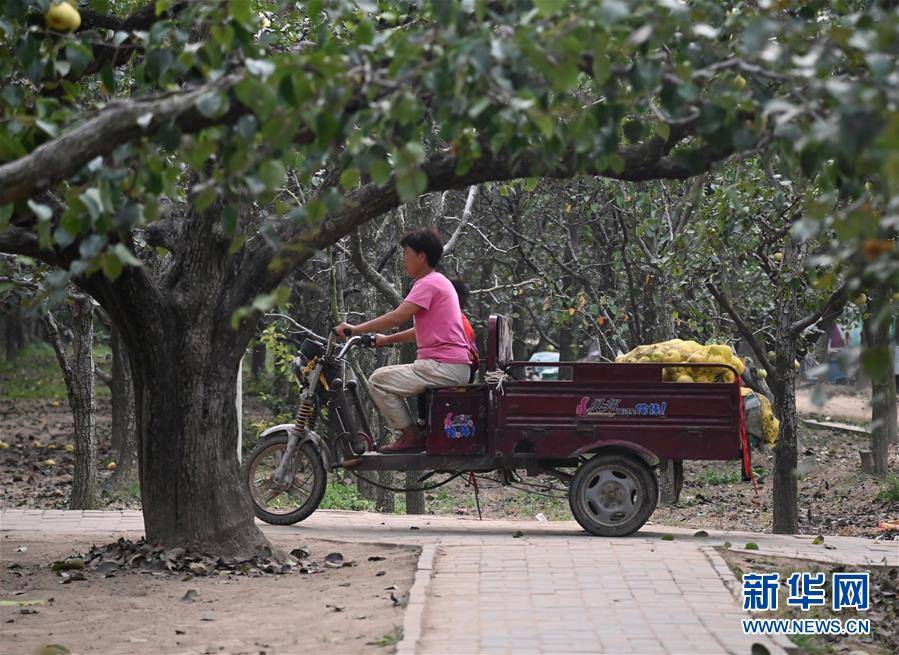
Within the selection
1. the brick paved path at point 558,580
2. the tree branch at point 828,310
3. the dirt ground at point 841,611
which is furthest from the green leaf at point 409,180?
the tree branch at point 828,310

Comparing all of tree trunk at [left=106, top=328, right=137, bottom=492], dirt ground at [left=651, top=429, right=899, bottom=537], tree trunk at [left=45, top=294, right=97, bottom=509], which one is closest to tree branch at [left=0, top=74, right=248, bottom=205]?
tree trunk at [left=45, top=294, right=97, bottom=509]

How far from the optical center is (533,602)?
6953 mm

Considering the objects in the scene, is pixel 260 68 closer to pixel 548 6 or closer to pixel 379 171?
pixel 379 171

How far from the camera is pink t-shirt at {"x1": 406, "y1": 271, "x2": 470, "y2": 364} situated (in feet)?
30.2

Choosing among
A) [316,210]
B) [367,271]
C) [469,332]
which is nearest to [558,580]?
[469,332]

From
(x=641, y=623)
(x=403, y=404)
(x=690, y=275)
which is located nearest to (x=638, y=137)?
(x=641, y=623)

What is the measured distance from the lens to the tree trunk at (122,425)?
1661 centimetres

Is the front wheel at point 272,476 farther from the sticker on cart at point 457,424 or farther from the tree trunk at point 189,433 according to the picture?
the tree trunk at point 189,433

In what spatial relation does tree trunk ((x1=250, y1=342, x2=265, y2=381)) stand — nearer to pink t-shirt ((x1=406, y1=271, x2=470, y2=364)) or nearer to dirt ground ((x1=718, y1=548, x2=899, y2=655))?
pink t-shirt ((x1=406, y1=271, x2=470, y2=364))

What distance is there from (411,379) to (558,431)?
3.69ft

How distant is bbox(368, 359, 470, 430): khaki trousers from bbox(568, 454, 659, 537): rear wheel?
1147 mm

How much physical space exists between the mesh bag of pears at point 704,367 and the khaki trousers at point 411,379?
1294 mm

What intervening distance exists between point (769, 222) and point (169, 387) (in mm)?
5368

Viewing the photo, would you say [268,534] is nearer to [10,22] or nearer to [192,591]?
[192,591]
